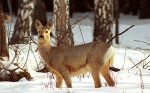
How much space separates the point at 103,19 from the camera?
1416 centimetres

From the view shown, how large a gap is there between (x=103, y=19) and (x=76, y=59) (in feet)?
22.2

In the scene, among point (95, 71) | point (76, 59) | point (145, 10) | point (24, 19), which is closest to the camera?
point (95, 71)

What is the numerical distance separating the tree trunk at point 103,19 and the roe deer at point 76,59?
631 cm

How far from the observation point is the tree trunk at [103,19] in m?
14.0

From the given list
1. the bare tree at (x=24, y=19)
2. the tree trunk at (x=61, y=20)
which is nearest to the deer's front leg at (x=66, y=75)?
the tree trunk at (x=61, y=20)

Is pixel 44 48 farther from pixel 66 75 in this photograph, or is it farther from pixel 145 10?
pixel 145 10

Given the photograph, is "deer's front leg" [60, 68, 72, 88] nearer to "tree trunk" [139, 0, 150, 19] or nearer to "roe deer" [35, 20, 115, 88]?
"roe deer" [35, 20, 115, 88]

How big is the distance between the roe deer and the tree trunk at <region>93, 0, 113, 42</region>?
6312 millimetres

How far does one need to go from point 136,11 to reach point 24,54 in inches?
889

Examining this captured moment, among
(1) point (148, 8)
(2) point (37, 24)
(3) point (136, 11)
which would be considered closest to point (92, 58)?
(2) point (37, 24)

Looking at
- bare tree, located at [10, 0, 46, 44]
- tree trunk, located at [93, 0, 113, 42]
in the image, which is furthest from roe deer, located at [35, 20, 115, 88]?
bare tree, located at [10, 0, 46, 44]

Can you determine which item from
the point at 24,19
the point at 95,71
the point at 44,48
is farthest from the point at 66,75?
the point at 24,19

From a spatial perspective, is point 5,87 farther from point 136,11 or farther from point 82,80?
point 136,11

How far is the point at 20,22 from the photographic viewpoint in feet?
52.7
